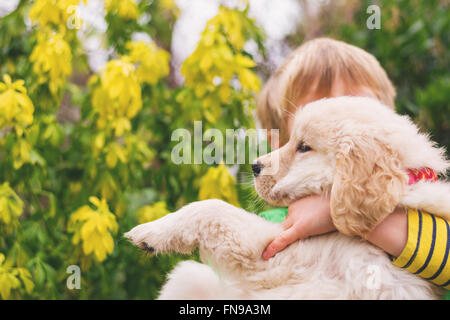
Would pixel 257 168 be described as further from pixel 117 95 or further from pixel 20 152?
pixel 20 152

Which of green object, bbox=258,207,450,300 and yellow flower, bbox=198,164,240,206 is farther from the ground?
yellow flower, bbox=198,164,240,206

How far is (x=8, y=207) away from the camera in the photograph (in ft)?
7.59

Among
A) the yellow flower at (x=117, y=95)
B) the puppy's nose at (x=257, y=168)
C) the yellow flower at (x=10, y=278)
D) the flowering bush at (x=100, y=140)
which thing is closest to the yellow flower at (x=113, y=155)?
the flowering bush at (x=100, y=140)

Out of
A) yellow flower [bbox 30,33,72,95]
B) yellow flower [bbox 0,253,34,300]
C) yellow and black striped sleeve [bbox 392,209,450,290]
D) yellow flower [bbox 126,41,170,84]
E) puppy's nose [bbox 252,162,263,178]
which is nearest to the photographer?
yellow and black striped sleeve [bbox 392,209,450,290]

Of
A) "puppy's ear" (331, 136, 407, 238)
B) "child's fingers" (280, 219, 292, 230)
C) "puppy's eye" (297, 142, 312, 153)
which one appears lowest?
"child's fingers" (280, 219, 292, 230)

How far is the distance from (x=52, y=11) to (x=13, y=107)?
0.58m

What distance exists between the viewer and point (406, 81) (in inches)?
195

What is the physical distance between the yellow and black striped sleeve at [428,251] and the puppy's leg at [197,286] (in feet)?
2.02

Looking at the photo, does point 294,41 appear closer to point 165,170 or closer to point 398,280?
point 165,170

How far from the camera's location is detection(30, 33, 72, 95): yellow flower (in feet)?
7.58

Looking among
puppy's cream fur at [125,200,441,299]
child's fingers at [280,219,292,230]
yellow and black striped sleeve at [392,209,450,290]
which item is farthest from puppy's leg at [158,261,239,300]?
yellow and black striped sleeve at [392,209,450,290]

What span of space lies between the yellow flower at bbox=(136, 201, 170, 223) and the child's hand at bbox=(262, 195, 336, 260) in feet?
3.74

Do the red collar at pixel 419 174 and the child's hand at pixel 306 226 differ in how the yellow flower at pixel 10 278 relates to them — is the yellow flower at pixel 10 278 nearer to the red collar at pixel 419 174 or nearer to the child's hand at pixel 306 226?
the child's hand at pixel 306 226

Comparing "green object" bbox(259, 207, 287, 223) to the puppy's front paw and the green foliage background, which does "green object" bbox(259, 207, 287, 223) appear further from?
the puppy's front paw
